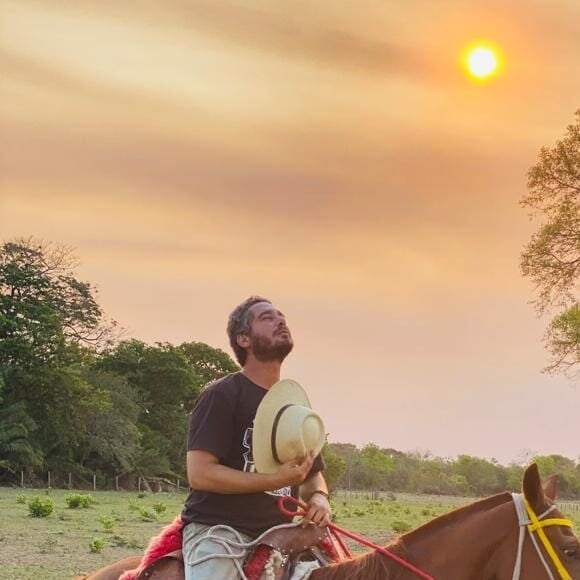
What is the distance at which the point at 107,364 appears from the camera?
7062 centimetres

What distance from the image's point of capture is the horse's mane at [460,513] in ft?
15.8

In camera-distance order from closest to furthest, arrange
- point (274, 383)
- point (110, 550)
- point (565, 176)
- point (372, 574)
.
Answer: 1. point (372, 574)
2. point (274, 383)
3. point (110, 550)
4. point (565, 176)

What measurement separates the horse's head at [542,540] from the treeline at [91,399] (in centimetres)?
4331

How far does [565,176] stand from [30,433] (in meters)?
37.0

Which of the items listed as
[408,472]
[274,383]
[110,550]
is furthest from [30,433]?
[274,383]

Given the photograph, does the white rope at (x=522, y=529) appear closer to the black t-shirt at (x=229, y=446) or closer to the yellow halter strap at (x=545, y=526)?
the yellow halter strap at (x=545, y=526)

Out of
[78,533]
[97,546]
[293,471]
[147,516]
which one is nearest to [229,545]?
[293,471]

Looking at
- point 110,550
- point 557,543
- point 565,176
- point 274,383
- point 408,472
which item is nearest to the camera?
point 557,543

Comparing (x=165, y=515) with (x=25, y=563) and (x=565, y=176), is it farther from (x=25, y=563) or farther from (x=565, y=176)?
(x=565, y=176)

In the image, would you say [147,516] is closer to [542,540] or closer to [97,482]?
[542,540]

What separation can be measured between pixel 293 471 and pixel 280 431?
0.68ft

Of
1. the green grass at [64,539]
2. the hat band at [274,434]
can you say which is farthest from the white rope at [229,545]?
the green grass at [64,539]

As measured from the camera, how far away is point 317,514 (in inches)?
206

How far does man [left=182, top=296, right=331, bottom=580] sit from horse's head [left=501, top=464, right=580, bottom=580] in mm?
1106
